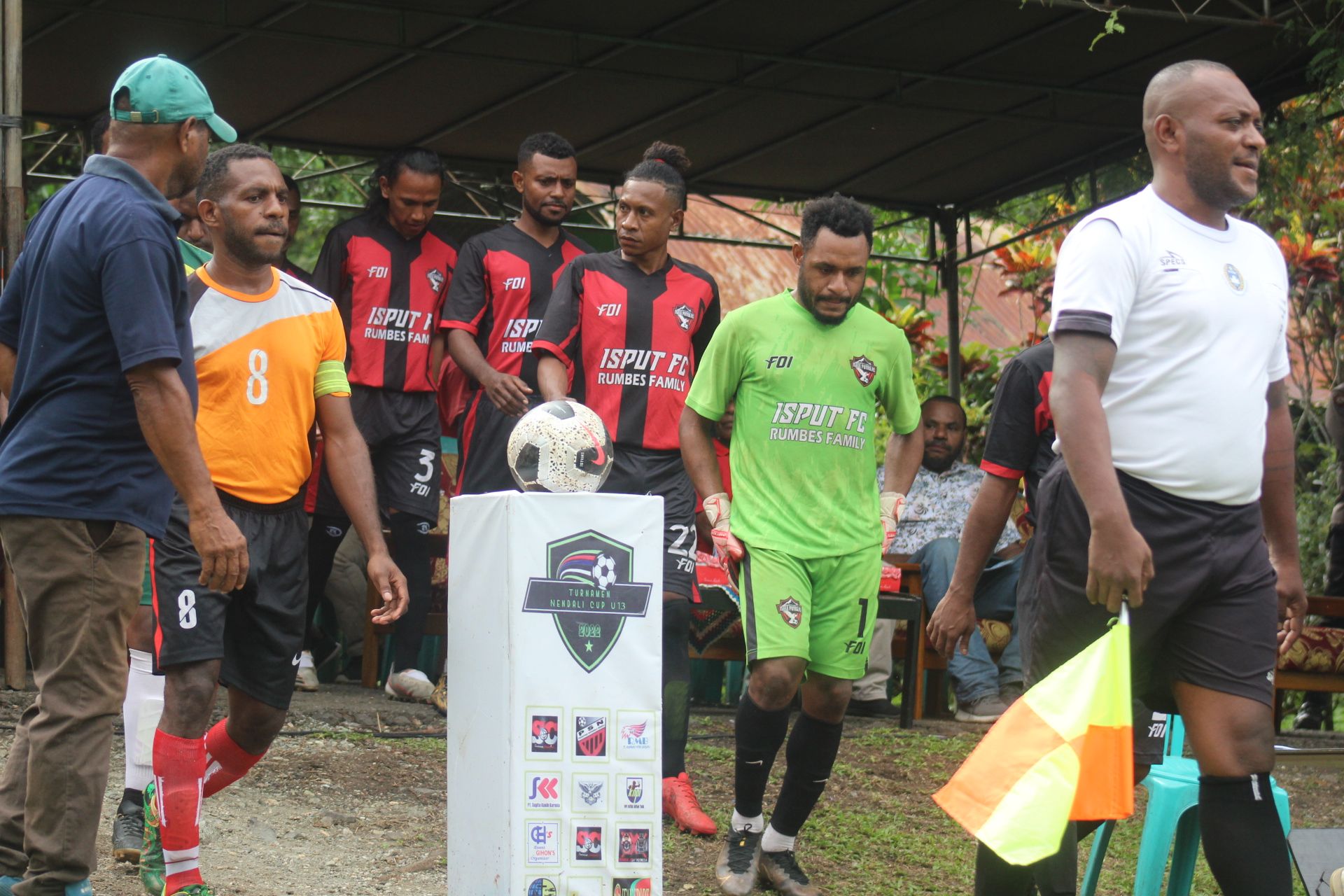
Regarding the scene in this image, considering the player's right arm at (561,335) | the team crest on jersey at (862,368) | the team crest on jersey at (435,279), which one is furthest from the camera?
the team crest on jersey at (435,279)

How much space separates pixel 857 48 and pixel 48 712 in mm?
7986

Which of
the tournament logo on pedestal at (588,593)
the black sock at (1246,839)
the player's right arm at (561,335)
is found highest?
the player's right arm at (561,335)

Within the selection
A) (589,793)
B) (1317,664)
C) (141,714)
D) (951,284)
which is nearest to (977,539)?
(589,793)

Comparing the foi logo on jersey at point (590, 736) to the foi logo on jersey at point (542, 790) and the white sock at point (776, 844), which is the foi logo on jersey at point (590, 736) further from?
the white sock at point (776, 844)

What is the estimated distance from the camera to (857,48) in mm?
10539

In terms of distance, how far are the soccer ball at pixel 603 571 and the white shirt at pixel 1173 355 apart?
1.54m

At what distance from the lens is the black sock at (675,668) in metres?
5.99

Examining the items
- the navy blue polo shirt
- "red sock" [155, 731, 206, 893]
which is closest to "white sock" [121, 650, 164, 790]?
"red sock" [155, 731, 206, 893]

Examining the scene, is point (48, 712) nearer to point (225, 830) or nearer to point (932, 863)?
point (225, 830)

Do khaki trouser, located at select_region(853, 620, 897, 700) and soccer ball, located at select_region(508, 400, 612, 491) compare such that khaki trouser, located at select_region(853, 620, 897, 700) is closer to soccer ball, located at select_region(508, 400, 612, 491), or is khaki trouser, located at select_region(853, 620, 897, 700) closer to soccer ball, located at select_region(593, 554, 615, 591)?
soccer ball, located at select_region(508, 400, 612, 491)

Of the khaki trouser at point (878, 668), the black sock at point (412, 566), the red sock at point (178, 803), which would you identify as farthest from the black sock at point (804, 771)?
the khaki trouser at point (878, 668)

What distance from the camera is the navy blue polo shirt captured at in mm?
3770

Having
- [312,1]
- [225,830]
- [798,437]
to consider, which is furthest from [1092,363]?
[312,1]

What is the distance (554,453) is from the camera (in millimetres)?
4824
